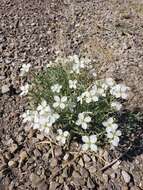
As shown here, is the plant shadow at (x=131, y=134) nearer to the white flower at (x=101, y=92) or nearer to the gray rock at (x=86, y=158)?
the gray rock at (x=86, y=158)

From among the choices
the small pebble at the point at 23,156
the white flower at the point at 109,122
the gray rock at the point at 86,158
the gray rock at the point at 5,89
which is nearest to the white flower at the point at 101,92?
the white flower at the point at 109,122

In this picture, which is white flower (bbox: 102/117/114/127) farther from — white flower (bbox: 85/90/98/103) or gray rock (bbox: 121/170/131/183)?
gray rock (bbox: 121/170/131/183)

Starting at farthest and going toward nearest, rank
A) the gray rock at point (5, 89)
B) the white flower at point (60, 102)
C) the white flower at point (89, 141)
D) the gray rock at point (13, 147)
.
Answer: the gray rock at point (5, 89), the gray rock at point (13, 147), the white flower at point (60, 102), the white flower at point (89, 141)

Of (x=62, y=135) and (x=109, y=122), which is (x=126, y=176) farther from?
(x=62, y=135)

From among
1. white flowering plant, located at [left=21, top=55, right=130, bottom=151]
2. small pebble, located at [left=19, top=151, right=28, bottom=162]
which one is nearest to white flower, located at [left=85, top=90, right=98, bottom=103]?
white flowering plant, located at [left=21, top=55, right=130, bottom=151]

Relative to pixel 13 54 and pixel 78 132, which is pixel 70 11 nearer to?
pixel 13 54
